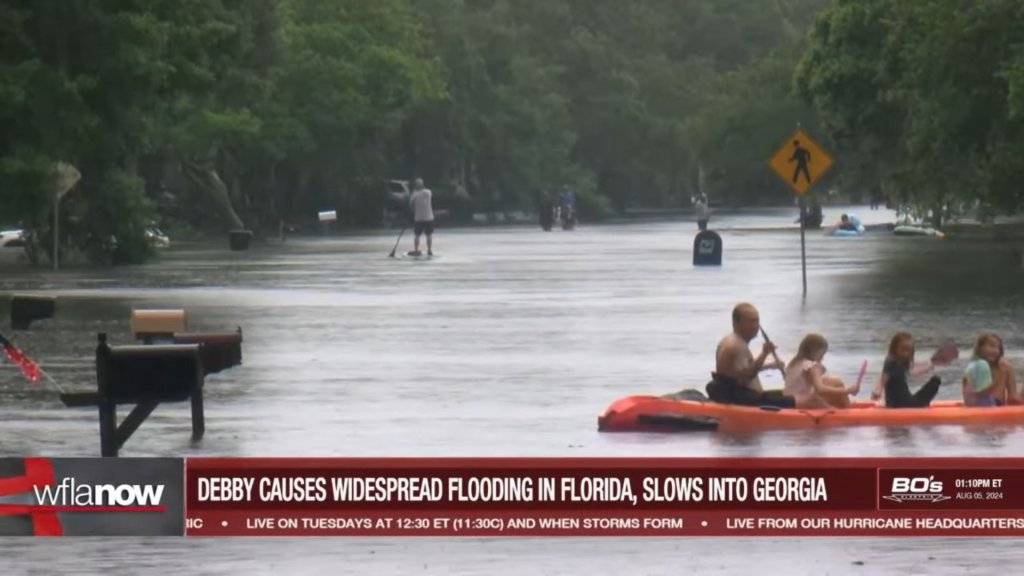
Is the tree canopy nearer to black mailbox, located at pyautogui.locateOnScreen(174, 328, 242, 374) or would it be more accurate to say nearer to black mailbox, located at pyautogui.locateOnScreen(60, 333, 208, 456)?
black mailbox, located at pyautogui.locateOnScreen(174, 328, 242, 374)

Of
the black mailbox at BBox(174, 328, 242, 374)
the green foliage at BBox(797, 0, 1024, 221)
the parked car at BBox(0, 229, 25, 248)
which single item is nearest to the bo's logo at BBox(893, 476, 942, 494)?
the black mailbox at BBox(174, 328, 242, 374)

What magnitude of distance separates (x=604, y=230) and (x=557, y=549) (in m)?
93.0

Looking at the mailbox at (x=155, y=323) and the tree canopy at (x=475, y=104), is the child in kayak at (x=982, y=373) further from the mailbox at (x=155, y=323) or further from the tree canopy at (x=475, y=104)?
the tree canopy at (x=475, y=104)

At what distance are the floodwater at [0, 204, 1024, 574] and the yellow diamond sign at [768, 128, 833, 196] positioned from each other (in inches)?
67.9

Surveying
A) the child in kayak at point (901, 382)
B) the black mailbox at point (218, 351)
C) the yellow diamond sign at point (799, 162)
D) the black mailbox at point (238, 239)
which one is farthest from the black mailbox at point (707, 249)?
the black mailbox at point (218, 351)

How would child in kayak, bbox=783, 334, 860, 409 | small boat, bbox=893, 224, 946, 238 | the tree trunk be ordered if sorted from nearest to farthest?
child in kayak, bbox=783, 334, 860, 409
small boat, bbox=893, 224, 946, 238
the tree trunk

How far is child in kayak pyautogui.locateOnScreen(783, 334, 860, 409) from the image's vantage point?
20.7 metres

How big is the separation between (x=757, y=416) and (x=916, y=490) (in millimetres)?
7407

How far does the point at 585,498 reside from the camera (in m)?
12.6

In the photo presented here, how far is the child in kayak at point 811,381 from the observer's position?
20719 mm

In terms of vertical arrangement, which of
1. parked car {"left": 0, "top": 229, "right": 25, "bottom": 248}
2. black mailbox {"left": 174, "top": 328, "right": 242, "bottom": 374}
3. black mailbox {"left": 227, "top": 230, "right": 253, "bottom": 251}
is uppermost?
black mailbox {"left": 174, "top": 328, "right": 242, "bottom": 374}

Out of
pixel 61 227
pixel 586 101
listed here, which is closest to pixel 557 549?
pixel 61 227

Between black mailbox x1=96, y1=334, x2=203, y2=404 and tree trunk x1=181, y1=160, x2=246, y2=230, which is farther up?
black mailbox x1=96, y1=334, x2=203, y2=404

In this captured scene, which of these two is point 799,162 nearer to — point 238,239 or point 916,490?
point 916,490
